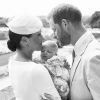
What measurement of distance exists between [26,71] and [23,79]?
56mm

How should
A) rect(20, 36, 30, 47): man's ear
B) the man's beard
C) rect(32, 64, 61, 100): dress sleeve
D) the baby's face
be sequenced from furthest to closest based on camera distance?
1. the baby's face
2. the man's beard
3. rect(20, 36, 30, 47): man's ear
4. rect(32, 64, 61, 100): dress sleeve

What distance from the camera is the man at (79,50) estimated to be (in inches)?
47.3

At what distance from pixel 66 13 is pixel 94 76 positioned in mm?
416

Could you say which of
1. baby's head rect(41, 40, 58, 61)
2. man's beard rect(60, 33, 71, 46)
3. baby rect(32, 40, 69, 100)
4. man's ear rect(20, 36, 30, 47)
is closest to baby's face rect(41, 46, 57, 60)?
baby's head rect(41, 40, 58, 61)

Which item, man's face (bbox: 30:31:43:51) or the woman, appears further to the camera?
man's face (bbox: 30:31:43:51)

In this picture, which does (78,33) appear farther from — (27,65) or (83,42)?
(27,65)

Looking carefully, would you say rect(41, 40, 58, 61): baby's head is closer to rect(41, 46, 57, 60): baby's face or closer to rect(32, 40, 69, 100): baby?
rect(41, 46, 57, 60): baby's face

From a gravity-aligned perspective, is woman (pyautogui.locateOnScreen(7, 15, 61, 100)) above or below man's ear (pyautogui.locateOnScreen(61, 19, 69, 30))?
below

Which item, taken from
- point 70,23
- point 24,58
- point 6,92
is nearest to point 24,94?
point 24,58

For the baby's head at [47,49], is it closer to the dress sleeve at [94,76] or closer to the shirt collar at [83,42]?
the shirt collar at [83,42]

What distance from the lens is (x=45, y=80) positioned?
1208 millimetres

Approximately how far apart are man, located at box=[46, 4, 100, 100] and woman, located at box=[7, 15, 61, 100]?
8 centimetres

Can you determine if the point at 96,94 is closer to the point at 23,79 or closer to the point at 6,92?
the point at 23,79

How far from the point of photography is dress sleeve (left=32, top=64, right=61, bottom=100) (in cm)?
119
